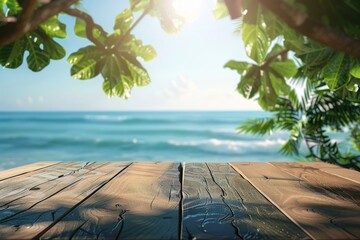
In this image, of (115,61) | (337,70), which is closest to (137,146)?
(115,61)

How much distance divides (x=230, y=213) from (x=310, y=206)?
0.94 feet

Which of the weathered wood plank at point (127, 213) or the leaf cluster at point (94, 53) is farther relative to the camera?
the leaf cluster at point (94, 53)

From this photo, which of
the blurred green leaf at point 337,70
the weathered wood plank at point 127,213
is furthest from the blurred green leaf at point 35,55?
the blurred green leaf at point 337,70

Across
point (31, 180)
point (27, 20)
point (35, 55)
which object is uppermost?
point (35, 55)

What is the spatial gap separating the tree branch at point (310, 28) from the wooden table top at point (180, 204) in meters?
0.45

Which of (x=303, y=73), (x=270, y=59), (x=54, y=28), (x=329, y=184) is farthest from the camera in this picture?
(x=303, y=73)

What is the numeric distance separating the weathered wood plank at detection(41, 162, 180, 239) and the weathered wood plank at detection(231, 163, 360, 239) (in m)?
0.35

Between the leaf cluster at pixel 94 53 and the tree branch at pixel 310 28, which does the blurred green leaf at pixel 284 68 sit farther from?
the tree branch at pixel 310 28

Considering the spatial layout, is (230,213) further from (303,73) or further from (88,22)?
(303,73)

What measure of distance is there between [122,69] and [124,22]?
11.9 inches

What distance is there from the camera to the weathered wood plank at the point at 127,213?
83 cm

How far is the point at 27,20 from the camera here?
2.00 ft

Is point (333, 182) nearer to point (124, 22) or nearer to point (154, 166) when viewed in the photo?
point (154, 166)

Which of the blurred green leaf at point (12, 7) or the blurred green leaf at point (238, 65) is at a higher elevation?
the blurred green leaf at point (12, 7)
